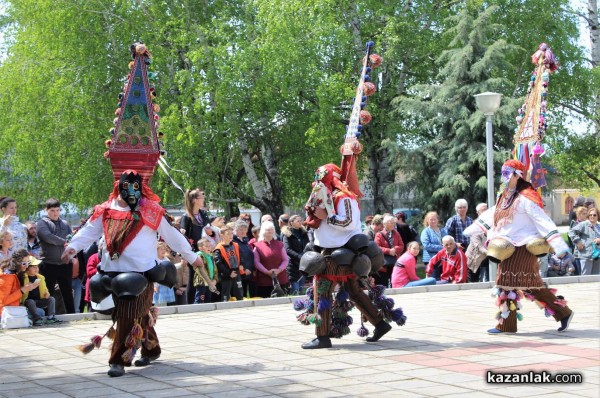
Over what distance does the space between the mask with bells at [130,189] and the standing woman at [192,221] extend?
171 inches

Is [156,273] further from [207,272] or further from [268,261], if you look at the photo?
[268,261]

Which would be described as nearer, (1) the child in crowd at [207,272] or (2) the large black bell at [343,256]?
(2) the large black bell at [343,256]

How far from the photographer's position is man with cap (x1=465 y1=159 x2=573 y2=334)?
400 inches

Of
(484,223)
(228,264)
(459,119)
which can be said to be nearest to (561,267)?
(228,264)

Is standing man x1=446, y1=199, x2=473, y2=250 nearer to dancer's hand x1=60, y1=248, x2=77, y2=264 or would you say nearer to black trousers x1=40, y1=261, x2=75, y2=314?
black trousers x1=40, y1=261, x2=75, y2=314

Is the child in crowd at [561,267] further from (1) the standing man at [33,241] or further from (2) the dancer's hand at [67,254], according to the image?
(2) the dancer's hand at [67,254]

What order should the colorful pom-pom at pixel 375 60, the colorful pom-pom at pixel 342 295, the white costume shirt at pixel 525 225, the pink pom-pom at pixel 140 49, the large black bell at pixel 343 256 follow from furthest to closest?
the colorful pom-pom at pixel 375 60 < the white costume shirt at pixel 525 225 < the colorful pom-pom at pixel 342 295 < the large black bell at pixel 343 256 < the pink pom-pom at pixel 140 49

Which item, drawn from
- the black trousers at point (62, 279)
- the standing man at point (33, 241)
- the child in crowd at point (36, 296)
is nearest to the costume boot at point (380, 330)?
the child in crowd at point (36, 296)

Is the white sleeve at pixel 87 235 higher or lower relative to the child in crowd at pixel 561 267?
higher

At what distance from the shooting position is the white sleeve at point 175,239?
29.5 ft

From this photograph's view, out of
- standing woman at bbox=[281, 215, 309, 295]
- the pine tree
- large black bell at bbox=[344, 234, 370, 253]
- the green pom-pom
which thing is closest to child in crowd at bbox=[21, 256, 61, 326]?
the green pom-pom

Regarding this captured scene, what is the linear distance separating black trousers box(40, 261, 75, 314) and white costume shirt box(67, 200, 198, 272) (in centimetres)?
424

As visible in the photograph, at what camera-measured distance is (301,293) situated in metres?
15.3

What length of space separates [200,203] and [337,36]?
14361 mm
